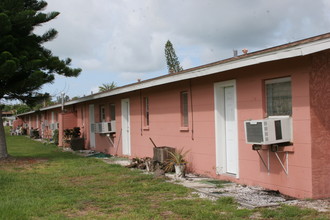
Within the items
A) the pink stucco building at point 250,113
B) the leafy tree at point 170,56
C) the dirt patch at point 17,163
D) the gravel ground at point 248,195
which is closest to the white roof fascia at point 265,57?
the pink stucco building at point 250,113

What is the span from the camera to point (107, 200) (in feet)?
22.3

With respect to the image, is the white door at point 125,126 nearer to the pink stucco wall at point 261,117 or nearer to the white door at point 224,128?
the pink stucco wall at point 261,117

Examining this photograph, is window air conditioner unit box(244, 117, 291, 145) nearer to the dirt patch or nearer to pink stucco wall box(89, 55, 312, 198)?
pink stucco wall box(89, 55, 312, 198)

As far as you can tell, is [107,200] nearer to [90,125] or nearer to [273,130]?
[273,130]

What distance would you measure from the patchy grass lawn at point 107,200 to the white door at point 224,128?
1.50 meters

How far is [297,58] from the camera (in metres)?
6.63

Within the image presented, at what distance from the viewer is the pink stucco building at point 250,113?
6.47m

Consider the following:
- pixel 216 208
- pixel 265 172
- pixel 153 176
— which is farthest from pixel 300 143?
pixel 153 176

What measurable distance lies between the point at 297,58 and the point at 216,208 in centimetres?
286

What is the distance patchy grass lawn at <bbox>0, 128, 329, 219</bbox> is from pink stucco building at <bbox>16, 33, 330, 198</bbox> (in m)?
1.29

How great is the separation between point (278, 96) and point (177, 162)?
10.1 feet

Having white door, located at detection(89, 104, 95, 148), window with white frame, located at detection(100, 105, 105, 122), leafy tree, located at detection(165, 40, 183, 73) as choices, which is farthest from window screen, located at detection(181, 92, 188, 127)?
leafy tree, located at detection(165, 40, 183, 73)

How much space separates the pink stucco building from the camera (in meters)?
6.47

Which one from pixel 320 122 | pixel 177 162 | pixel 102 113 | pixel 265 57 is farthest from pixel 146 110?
pixel 320 122
